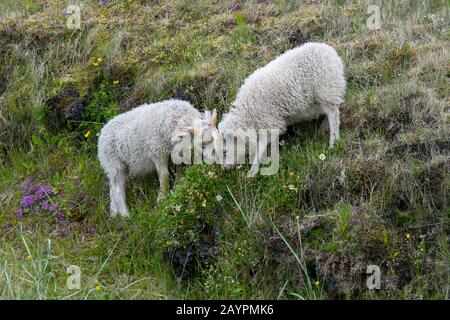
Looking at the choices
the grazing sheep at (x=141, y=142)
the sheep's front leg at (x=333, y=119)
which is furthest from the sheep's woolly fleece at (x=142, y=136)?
the sheep's front leg at (x=333, y=119)

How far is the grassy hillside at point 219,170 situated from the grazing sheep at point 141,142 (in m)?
0.20

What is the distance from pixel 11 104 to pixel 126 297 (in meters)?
4.40

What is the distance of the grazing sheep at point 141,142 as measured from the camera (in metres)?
7.88

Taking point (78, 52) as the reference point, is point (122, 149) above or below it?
below

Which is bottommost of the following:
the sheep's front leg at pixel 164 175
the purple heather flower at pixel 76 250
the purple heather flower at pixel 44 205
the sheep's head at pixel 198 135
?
the purple heather flower at pixel 76 250

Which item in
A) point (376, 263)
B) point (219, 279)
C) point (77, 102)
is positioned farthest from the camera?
point (77, 102)

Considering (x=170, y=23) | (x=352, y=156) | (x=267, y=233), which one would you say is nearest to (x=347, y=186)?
(x=352, y=156)

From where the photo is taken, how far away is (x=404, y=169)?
6973 millimetres

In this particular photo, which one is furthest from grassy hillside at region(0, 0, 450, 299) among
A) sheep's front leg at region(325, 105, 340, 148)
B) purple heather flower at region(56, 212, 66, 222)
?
sheep's front leg at region(325, 105, 340, 148)

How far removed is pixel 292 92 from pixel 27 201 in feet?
11.6

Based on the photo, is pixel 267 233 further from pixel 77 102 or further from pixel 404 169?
pixel 77 102

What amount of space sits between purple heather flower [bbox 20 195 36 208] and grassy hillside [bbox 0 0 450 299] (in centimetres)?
2

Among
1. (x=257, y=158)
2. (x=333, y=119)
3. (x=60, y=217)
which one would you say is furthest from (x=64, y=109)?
(x=333, y=119)

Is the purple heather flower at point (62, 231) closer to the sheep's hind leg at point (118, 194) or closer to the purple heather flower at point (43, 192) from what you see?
the sheep's hind leg at point (118, 194)
